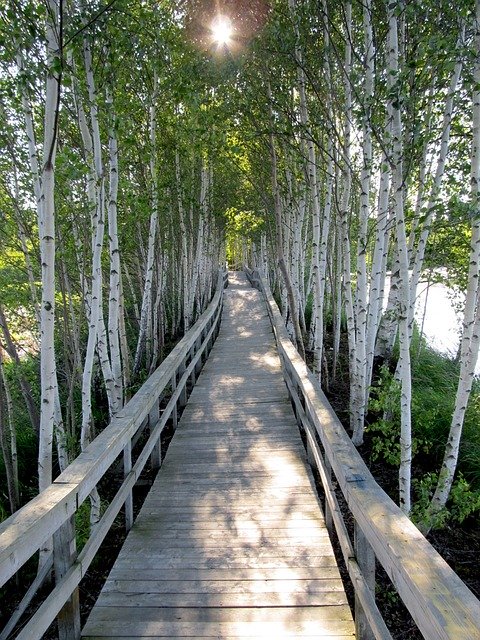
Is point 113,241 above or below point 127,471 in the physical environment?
above

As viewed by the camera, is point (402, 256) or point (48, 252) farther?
point (402, 256)

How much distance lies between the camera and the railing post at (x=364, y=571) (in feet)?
6.65

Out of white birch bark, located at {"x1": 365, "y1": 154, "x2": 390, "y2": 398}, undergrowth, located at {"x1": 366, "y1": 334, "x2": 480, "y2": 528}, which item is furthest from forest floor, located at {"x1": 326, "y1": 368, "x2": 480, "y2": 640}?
white birch bark, located at {"x1": 365, "y1": 154, "x2": 390, "y2": 398}

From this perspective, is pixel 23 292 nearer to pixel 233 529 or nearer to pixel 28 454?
pixel 28 454

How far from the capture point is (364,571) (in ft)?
6.69

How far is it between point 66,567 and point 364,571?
4.60 feet

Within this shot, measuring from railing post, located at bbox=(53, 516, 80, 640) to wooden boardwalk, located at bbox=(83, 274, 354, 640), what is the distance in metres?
0.15

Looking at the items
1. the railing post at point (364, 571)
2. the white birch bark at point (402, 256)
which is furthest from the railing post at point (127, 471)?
the white birch bark at point (402, 256)

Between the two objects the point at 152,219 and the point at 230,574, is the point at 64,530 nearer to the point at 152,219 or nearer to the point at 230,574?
the point at 230,574

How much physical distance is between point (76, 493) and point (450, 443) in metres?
3.05

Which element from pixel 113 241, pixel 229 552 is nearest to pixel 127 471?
pixel 229 552

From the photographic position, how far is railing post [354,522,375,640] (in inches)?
79.8

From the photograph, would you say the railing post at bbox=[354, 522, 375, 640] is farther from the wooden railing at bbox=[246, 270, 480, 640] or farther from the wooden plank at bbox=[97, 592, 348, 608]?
the wooden plank at bbox=[97, 592, 348, 608]

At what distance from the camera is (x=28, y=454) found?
21.3 ft
